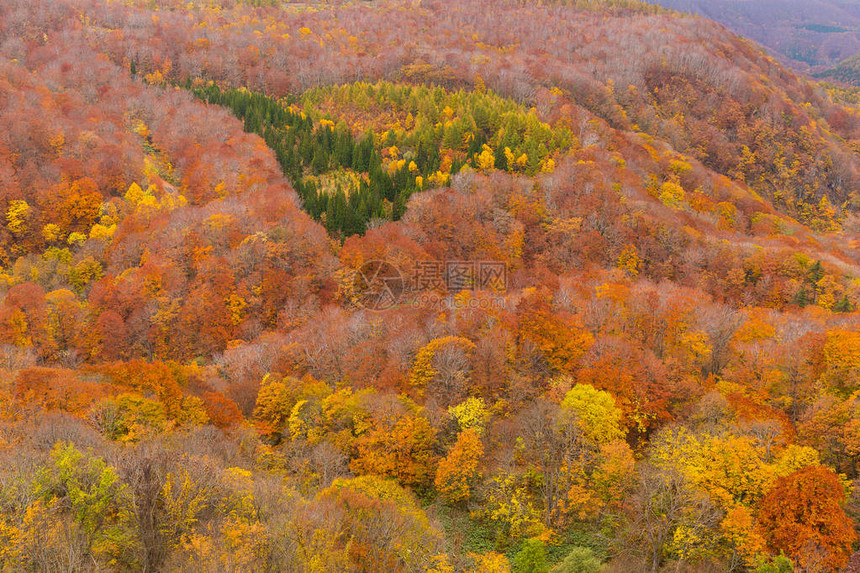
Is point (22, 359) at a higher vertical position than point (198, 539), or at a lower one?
lower

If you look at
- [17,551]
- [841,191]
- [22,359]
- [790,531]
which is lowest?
[841,191]

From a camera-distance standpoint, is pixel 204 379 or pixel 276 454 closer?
pixel 276 454

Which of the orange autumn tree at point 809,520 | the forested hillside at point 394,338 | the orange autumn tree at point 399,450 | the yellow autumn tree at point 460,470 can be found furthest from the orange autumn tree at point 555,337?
the orange autumn tree at point 809,520

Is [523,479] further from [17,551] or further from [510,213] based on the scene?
[510,213]

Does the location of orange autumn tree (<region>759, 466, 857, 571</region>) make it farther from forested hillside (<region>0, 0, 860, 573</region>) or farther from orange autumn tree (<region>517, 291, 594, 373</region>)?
orange autumn tree (<region>517, 291, 594, 373</region>)

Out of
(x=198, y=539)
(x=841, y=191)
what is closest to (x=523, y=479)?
(x=198, y=539)

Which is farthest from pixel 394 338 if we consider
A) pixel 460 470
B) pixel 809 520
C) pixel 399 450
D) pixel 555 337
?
pixel 809 520
